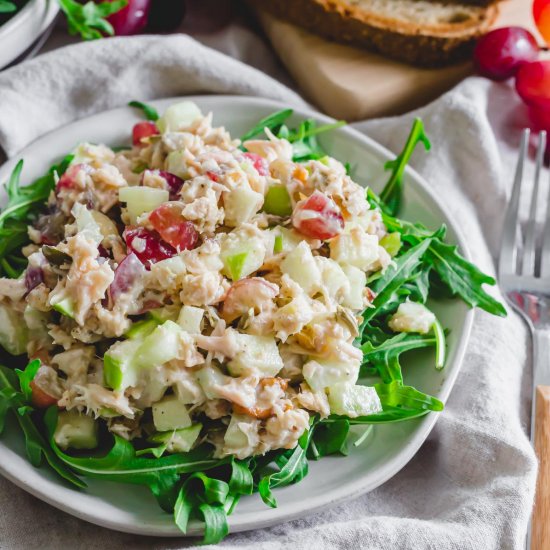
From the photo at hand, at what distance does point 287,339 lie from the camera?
91.1 inches

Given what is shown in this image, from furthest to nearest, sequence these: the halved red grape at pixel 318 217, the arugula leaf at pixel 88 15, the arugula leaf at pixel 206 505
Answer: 1. the arugula leaf at pixel 88 15
2. the halved red grape at pixel 318 217
3. the arugula leaf at pixel 206 505

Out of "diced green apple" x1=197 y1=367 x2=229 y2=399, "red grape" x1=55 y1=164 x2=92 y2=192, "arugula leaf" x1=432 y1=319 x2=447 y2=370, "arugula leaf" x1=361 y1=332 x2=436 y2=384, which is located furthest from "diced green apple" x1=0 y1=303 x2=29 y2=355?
"arugula leaf" x1=432 y1=319 x2=447 y2=370

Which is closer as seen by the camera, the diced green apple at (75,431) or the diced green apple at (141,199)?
the diced green apple at (75,431)

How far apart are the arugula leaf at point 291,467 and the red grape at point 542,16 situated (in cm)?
248

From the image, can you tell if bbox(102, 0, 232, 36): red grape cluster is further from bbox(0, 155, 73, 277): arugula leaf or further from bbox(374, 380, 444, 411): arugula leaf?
bbox(374, 380, 444, 411): arugula leaf

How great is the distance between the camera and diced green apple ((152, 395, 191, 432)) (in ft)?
7.27

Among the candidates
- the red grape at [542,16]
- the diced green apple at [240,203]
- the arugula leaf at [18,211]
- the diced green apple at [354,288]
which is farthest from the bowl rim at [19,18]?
the red grape at [542,16]

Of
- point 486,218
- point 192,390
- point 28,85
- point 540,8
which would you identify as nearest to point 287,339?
point 192,390

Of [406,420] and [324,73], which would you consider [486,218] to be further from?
[406,420]

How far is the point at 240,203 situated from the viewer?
246 cm

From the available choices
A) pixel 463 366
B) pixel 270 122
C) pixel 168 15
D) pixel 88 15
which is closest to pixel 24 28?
pixel 88 15

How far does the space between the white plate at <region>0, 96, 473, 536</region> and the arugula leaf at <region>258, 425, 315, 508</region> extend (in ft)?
0.12

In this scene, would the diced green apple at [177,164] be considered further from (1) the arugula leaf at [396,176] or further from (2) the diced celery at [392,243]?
(1) the arugula leaf at [396,176]

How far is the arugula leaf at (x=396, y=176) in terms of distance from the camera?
3.03 metres
